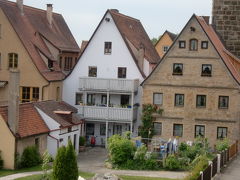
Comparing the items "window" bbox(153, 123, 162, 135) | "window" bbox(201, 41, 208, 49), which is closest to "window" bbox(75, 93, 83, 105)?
"window" bbox(153, 123, 162, 135)

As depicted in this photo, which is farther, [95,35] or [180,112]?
[95,35]

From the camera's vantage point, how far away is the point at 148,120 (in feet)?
143

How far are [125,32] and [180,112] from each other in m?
9.24

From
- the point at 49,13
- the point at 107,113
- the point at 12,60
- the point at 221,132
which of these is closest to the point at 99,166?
the point at 107,113

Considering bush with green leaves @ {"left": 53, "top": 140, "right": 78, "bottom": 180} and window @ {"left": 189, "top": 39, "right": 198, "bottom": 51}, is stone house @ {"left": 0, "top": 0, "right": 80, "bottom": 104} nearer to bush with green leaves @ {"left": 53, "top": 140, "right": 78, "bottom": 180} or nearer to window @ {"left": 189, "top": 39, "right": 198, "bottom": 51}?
window @ {"left": 189, "top": 39, "right": 198, "bottom": 51}

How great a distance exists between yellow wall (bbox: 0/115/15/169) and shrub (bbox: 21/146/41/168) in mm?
892

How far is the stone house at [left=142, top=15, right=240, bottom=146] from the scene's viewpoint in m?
42.1

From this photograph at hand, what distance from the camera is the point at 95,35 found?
46.5m

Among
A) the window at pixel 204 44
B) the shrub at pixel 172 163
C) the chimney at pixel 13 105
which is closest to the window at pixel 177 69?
the window at pixel 204 44

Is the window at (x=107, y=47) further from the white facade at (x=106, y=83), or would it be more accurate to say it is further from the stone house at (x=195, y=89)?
the stone house at (x=195, y=89)

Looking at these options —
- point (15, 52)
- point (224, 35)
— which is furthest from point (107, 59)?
point (224, 35)

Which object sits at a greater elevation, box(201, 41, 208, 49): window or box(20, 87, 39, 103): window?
box(201, 41, 208, 49): window

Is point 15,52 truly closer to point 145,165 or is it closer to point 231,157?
point 145,165

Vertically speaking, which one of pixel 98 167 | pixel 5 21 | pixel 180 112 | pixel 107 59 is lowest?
pixel 98 167
